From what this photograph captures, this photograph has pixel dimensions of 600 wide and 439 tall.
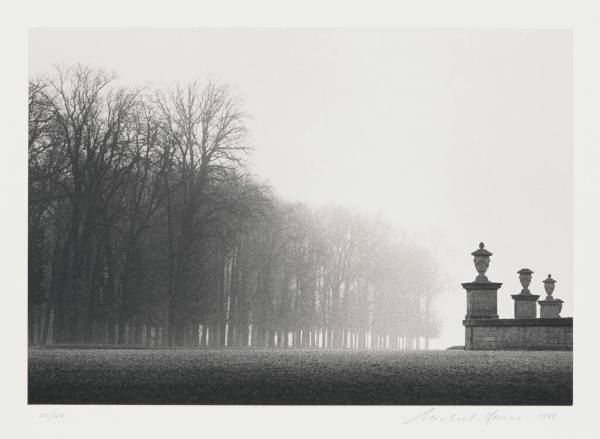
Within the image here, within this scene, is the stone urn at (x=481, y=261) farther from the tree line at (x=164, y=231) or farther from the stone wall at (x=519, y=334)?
the tree line at (x=164, y=231)

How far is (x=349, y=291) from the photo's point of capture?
3447 cm

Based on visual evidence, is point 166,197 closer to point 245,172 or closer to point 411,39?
point 245,172

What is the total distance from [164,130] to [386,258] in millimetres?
9505

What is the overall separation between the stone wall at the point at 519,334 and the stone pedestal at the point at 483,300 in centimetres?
24

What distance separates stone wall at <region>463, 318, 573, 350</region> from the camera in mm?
23125

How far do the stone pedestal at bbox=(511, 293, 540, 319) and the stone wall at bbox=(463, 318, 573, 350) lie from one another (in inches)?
150

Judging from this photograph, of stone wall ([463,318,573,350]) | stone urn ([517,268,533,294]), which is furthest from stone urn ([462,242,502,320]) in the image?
stone urn ([517,268,533,294])

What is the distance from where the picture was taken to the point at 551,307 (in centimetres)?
3047

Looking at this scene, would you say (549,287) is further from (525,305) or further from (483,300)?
(483,300)

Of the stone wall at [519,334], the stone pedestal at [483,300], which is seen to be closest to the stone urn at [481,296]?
the stone pedestal at [483,300]

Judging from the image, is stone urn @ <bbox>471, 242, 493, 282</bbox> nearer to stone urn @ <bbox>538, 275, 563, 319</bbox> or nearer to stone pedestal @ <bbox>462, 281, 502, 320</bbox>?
stone pedestal @ <bbox>462, 281, 502, 320</bbox>

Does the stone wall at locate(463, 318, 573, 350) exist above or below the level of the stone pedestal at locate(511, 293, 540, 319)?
below

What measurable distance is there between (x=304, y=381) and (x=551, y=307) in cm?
1575

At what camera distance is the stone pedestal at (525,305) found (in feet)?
89.4
